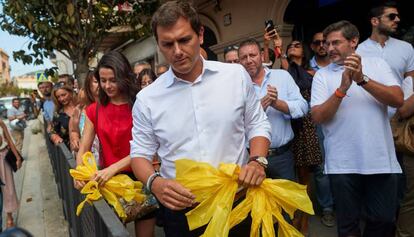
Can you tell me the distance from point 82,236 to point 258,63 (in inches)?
80.3

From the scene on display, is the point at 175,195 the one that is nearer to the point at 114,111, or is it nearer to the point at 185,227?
the point at 185,227

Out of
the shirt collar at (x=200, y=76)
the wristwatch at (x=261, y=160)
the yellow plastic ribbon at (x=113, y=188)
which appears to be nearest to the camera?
the wristwatch at (x=261, y=160)

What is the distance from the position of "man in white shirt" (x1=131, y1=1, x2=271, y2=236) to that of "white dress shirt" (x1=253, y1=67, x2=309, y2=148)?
1.35 m

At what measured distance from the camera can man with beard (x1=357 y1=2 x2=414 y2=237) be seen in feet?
10.5

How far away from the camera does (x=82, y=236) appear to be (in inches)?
120

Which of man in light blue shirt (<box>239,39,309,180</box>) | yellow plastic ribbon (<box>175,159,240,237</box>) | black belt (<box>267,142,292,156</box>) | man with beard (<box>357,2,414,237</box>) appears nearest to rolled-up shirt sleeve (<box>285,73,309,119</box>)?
man in light blue shirt (<box>239,39,309,180</box>)

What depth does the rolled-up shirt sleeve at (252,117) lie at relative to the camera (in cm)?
197

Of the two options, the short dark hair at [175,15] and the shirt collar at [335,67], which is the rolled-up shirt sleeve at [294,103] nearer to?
the shirt collar at [335,67]

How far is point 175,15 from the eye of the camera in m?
1.78

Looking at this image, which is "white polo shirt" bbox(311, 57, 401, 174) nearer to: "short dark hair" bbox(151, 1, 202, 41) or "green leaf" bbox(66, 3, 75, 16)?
"short dark hair" bbox(151, 1, 202, 41)

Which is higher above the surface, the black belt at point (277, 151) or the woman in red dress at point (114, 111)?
the woman in red dress at point (114, 111)

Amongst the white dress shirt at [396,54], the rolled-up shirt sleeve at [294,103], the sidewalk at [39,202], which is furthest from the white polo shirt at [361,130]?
the sidewalk at [39,202]

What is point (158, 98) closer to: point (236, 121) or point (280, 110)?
point (236, 121)

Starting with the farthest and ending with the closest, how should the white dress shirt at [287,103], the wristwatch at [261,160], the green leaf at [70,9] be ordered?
the green leaf at [70,9] → the white dress shirt at [287,103] → the wristwatch at [261,160]
